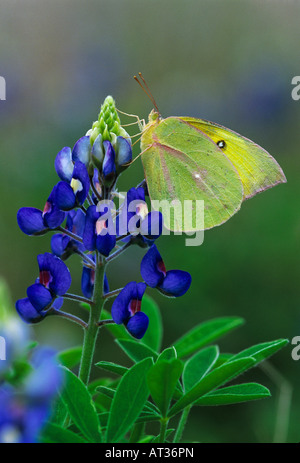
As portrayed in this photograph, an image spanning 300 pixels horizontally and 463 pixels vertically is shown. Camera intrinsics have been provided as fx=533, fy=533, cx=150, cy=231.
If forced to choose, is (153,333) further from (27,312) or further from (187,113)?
(187,113)

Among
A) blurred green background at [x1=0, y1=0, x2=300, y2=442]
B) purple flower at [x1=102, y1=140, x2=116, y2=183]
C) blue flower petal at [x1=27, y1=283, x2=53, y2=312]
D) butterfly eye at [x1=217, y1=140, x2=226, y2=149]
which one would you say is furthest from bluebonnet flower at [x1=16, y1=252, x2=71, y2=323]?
butterfly eye at [x1=217, y1=140, x2=226, y2=149]

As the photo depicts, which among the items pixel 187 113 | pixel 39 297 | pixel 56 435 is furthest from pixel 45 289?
pixel 187 113

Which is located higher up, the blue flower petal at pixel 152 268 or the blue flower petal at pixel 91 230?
the blue flower petal at pixel 91 230

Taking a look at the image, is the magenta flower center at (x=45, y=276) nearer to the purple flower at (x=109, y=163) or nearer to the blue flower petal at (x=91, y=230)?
the blue flower petal at (x=91, y=230)

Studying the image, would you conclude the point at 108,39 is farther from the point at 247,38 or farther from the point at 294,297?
the point at 294,297

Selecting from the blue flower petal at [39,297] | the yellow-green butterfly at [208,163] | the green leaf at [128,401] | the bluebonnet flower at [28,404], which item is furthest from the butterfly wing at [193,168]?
the bluebonnet flower at [28,404]

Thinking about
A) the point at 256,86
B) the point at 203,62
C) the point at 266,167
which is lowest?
the point at 266,167
